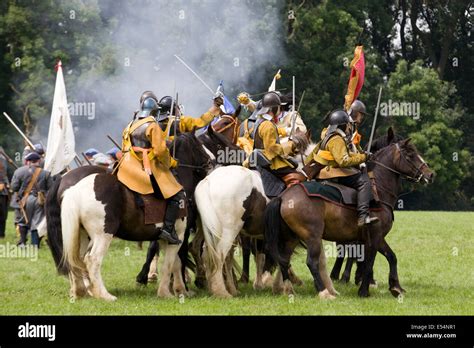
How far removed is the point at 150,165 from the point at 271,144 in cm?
168

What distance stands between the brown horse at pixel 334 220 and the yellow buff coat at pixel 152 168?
1.33 meters

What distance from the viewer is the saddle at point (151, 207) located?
11594 millimetres

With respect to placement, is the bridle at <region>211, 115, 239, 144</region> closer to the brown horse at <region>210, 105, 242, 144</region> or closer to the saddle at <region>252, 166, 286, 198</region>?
the brown horse at <region>210, 105, 242, 144</region>

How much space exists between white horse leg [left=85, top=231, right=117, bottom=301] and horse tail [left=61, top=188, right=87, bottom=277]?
19cm

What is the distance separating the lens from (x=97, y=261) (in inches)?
445

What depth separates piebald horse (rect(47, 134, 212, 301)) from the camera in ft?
36.7

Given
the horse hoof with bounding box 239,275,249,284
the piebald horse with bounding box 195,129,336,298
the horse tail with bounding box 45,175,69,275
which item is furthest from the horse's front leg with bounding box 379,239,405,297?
the horse tail with bounding box 45,175,69,275

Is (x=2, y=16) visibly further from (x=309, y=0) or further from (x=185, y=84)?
(x=309, y=0)

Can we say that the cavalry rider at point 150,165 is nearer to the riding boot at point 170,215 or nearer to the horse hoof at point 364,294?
the riding boot at point 170,215

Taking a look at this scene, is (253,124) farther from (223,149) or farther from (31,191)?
(31,191)

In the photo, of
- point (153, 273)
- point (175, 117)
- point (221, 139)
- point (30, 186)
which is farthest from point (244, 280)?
point (30, 186)

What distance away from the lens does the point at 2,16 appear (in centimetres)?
3934

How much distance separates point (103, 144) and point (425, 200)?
16.5m
